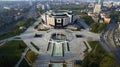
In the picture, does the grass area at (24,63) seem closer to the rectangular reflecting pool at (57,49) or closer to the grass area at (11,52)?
the grass area at (11,52)

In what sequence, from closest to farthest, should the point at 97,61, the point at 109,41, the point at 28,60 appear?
the point at 97,61 → the point at 28,60 → the point at 109,41

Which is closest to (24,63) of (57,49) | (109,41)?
(57,49)

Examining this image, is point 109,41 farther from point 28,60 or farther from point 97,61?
point 28,60

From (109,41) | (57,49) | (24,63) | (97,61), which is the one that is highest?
(97,61)

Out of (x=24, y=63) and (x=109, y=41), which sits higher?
(x=24, y=63)

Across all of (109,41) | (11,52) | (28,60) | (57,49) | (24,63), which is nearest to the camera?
(24,63)

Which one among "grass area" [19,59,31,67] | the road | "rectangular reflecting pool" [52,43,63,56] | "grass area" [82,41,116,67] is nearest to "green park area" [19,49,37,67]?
"grass area" [19,59,31,67]

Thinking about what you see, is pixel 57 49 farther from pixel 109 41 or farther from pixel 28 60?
pixel 109 41

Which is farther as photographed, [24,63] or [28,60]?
[28,60]

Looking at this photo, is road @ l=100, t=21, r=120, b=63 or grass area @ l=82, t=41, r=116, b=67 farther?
road @ l=100, t=21, r=120, b=63

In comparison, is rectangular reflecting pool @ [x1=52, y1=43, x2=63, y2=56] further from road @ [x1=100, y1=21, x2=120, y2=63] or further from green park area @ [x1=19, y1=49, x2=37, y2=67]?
road @ [x1=100, y1=21, x2=120, y2=63]
